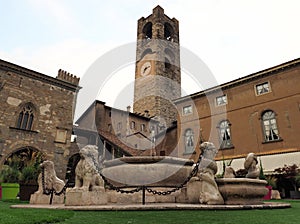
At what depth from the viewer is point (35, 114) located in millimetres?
18109

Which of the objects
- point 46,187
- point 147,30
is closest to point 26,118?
point 46,187

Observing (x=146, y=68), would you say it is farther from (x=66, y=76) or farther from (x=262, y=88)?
(x=262, y=88)

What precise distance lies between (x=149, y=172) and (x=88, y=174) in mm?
1685

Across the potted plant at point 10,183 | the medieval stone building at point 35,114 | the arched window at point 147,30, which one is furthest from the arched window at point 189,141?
the arched window at point 147,30

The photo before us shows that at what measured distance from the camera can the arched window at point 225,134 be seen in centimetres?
1941

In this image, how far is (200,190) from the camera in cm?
562

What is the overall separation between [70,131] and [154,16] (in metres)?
28.4

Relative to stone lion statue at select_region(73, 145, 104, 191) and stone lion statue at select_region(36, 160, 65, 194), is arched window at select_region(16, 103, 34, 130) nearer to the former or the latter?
stone lion statue at select_region(36, 160, 65, 194)

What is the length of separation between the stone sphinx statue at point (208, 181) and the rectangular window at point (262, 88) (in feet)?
48.0

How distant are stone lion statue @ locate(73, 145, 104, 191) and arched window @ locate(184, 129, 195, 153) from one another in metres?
16.4

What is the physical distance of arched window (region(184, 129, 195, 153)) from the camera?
21498 millimetres

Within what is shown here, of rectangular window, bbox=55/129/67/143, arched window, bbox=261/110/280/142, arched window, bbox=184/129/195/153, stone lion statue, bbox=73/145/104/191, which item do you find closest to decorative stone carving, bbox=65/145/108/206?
stone lion statue, bbox=73/145/104/191

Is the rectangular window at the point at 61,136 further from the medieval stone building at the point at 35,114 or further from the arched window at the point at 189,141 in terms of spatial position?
the arched window at the point at 189,141

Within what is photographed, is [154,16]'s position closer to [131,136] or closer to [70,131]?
[131,136]
